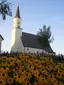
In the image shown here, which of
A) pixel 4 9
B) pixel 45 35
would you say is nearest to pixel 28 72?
pixel 4 9

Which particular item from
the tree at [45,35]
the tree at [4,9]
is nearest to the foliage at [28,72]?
the tree at [4,9]

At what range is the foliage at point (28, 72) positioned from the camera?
23.4 feet

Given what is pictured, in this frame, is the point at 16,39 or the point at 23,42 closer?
the point at 23,42

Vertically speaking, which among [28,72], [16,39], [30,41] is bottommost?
[28,72]

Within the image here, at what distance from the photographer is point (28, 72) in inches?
302

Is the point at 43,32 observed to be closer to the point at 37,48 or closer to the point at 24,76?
Answer: the point at 37,48

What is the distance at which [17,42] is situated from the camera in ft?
244

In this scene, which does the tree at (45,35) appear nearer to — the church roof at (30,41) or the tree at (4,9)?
the church roof at (30,41)

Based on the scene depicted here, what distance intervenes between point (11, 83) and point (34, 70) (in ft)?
3.90

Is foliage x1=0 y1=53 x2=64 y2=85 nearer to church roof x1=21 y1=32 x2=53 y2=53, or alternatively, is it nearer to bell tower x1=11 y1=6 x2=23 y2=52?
church roof x1=21 y1=32 x2=53 y2=53

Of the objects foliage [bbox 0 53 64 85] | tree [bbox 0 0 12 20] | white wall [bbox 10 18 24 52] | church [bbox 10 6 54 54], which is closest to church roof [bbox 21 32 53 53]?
church [bbox 10 6 54 54]

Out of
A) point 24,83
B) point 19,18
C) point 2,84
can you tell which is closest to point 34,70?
point 24,83

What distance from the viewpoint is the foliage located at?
A: 7.13m

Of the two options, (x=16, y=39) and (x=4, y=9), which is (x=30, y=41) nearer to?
(x=16, y=39)
